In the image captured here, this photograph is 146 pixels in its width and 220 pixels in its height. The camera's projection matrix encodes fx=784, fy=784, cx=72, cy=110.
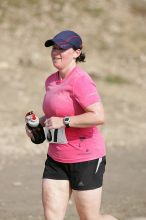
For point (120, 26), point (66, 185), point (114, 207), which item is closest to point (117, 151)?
point (114, 207)

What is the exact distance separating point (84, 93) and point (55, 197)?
82 centimetres

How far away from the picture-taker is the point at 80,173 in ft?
19.1

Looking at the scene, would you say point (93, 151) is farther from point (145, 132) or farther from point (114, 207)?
point (145, 132)

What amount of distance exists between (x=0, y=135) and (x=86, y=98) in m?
6.81

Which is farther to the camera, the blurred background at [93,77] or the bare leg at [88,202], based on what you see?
the blurred background at [93,77]

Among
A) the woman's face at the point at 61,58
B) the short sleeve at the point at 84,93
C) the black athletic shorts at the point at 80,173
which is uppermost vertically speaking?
the woman's face at the point at 61,58

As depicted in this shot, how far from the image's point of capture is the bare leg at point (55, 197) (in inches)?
229

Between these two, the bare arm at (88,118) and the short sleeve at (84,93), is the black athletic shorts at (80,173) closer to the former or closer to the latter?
the bare arm at (88,118)

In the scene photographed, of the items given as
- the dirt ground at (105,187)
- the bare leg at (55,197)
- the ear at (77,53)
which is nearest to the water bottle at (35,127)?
the bare leg at (55,197)

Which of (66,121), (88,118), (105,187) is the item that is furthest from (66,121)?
(105,187)

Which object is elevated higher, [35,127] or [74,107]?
[74,107]

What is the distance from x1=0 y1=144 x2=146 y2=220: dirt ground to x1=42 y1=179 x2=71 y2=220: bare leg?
2.25 m

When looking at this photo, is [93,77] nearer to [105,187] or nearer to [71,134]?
Answer: [105,187]

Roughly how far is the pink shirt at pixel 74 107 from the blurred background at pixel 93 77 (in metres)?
2.47
